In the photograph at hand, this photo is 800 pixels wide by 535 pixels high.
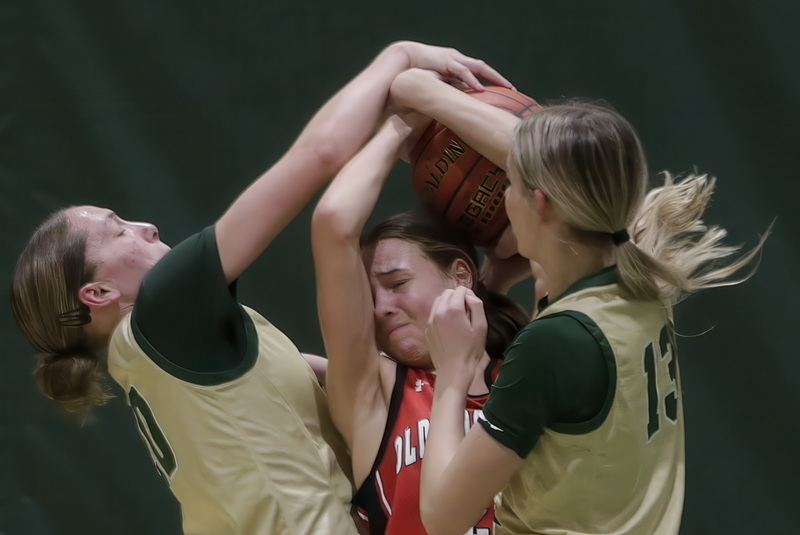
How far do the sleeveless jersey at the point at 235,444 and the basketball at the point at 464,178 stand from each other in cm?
44

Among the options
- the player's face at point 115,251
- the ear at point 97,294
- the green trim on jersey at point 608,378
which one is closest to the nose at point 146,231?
the player's face at point 115,251

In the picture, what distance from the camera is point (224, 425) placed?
5.87ft

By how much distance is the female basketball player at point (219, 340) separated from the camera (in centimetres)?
175

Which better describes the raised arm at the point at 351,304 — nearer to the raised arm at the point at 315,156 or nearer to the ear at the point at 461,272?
the raised arm at the point at 315,156

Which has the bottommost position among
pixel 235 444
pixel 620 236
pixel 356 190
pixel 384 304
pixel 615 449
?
pixel 235 444

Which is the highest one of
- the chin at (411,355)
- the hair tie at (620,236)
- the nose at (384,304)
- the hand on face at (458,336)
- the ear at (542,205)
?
the ear at (542,205)

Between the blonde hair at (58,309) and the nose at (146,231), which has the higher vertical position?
the nose at (146,231)

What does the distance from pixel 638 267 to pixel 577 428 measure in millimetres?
257

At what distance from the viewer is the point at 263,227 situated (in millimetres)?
1766

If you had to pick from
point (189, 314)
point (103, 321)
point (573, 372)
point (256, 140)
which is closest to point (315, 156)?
point (189, 314)

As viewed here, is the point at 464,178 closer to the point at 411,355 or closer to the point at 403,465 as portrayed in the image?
the point at 411,355

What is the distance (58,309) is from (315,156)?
60 centimetres

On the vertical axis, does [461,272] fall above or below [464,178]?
below

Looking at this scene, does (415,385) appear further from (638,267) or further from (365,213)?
(638,267)
